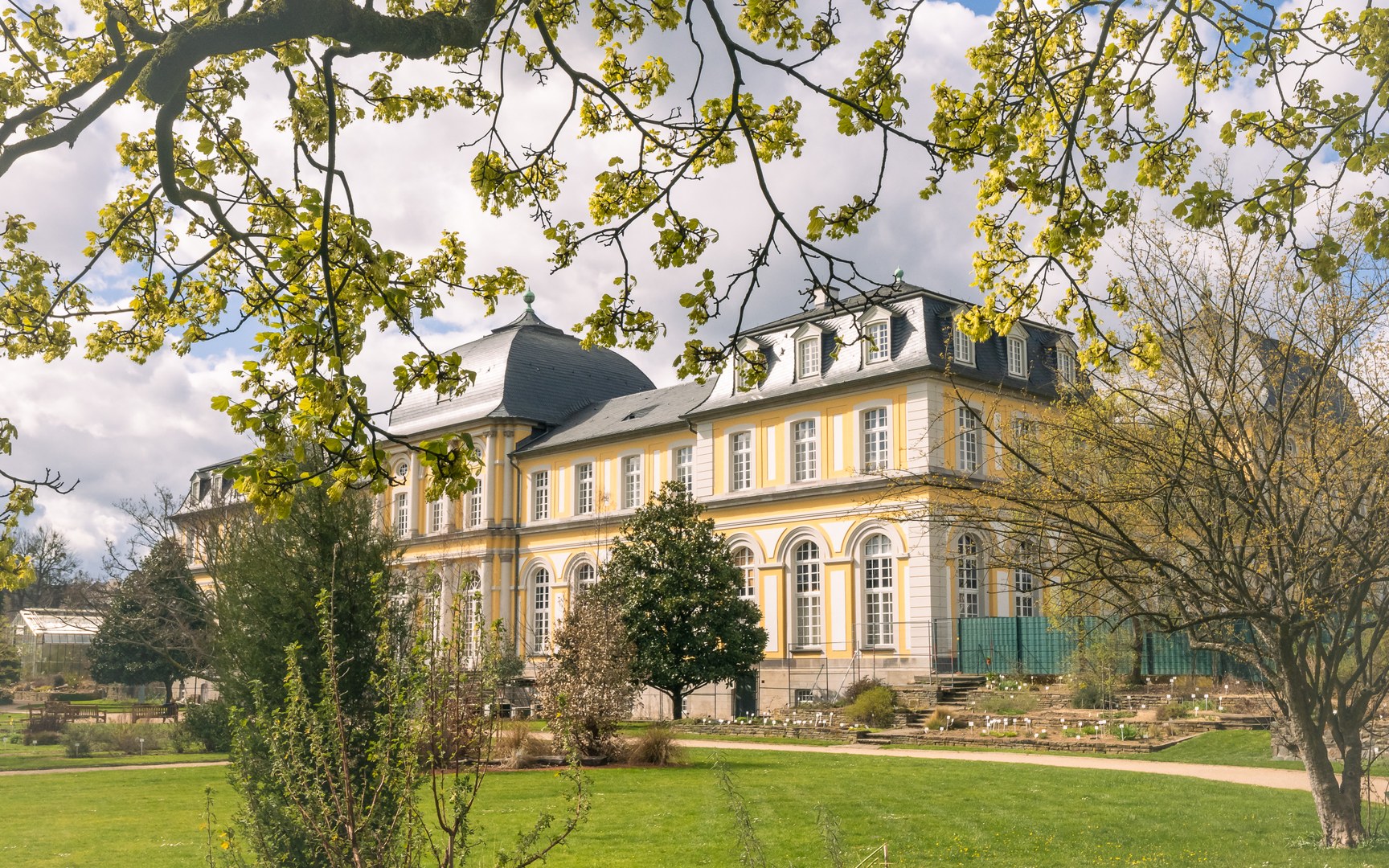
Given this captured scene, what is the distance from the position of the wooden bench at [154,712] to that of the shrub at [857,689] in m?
17.8

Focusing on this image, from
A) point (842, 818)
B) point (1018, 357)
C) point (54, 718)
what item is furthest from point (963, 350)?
point (54, 718)

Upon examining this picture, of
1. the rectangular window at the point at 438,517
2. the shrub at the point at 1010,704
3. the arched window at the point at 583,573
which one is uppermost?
the rectangular window at the point at 438,517

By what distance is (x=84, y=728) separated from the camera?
2608 cm

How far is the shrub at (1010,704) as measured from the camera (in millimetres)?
25641

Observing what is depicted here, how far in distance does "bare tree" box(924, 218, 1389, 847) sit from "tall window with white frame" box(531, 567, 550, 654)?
33.3m

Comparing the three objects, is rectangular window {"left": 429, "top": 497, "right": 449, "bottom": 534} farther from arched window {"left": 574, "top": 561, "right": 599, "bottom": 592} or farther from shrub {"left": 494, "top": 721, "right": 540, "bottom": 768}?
shrub {"left": 494, "top": 721, "right": 540, "bottom": 768}

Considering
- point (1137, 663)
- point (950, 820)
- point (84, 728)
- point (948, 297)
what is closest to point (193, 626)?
point (84, 728)

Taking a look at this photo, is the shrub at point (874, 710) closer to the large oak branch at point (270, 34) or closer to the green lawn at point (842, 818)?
the green lawn at point (842, 818)

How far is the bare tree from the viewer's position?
28.3 ft

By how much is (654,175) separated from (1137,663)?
23.9 m

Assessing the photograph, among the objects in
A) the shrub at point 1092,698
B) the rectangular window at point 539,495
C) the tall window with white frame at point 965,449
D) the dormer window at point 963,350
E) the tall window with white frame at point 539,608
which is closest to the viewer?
the shrub at point 1092,698

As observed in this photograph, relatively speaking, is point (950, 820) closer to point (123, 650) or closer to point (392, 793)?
point (392, 793)

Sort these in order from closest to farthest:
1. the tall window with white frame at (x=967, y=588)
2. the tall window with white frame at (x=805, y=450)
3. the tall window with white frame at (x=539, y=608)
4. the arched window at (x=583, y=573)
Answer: the tall window with white frame at (x=967, y=588), the tall window with white frame at (x=805, y=450), the arched window at (x=583, y=573), the tall window with white frame at (x=539, y=608)

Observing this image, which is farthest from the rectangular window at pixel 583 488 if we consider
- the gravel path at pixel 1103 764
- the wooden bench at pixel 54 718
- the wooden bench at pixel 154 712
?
the gravel path at pixel 1103 764
